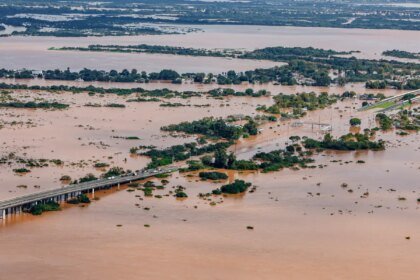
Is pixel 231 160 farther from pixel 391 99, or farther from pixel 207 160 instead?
pixel 391 99

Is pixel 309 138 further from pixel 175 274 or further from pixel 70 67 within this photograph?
pixel 70 67

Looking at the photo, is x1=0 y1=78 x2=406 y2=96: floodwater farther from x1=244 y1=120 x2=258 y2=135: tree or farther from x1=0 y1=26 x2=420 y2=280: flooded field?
x1=244 y1=120 x2=258 y2=135: tree

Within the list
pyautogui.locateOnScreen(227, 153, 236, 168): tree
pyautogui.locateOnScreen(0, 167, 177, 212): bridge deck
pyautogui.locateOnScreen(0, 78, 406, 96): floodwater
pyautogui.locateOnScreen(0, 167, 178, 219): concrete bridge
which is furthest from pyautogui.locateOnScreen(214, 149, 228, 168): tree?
pyautogui.locateOnScreen(0, 78, 406, 96): floodwater

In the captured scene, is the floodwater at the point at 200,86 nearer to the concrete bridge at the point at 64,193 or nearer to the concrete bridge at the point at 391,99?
the concrete bridge at the point at 391,99

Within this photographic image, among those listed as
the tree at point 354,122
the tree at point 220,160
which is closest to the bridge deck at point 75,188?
the tree at point 220,160

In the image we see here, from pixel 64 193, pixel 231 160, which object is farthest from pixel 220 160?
pixel 64 193

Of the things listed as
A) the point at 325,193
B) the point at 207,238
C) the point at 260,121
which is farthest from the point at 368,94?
the point at 207,238

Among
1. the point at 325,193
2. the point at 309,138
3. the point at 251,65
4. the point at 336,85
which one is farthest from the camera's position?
the point at 251,65
